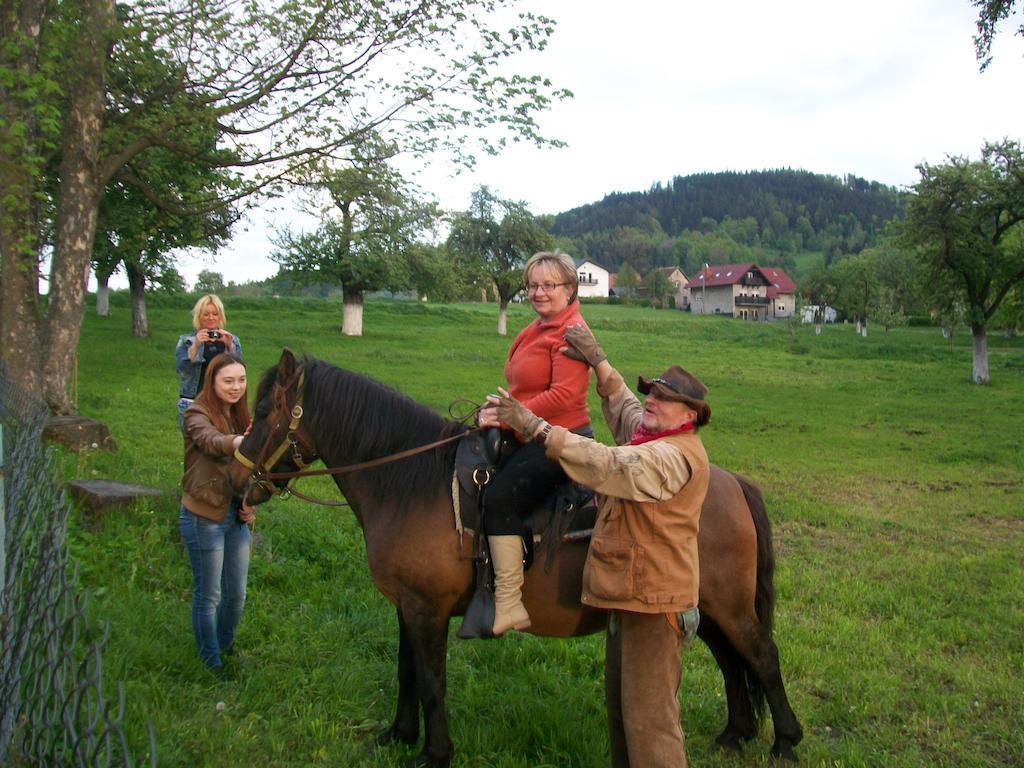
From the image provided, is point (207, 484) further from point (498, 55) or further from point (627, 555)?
point (498, 55)

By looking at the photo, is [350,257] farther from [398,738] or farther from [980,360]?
[398,738]

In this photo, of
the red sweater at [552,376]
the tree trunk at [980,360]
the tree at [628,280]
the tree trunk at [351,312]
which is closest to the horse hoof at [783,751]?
the red sweater at [552,376]

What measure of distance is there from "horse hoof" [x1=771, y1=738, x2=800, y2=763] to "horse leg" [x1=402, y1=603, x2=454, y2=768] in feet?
5.71

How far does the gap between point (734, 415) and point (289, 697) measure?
1427 centimetres

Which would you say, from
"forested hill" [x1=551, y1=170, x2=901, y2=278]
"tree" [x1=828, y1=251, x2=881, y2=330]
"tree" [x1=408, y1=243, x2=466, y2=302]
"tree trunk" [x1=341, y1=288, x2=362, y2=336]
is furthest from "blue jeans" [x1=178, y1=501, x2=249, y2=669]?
"forested hill" [x1=551, y1=170, x2=901, y2=278]

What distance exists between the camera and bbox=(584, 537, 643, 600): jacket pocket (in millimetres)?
3122

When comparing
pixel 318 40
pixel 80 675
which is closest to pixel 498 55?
pixel 318 40

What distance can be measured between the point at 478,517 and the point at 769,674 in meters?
1.78

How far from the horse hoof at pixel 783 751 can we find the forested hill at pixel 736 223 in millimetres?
137828

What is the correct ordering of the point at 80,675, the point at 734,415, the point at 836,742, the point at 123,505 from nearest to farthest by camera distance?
the point at 80,675, the point at 836,742, the point at 123,505, the point at 734,415

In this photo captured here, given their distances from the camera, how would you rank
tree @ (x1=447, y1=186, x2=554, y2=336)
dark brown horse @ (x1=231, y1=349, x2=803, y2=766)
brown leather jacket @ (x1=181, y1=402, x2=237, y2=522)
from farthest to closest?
tree @ (x1=447, y1=186, x2=554, y2=336) < brown leather jacket @ (x1=181, y1=402, x2=237, y2=522) < dark brown horse @ (x1=231, y1=349, x2=803, y2=766)

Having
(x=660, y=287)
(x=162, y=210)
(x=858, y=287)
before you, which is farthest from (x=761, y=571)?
(x=660, y=287)

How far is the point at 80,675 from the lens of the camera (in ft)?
7.26

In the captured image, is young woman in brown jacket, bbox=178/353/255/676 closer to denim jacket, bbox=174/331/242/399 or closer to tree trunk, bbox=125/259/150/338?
denim jacket, bbox=174/331/242/399
